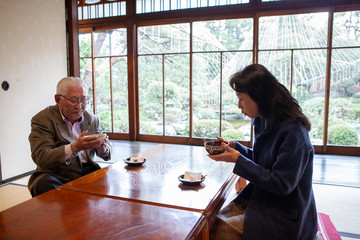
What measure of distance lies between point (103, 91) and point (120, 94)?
48 cm

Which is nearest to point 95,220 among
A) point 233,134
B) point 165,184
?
point 165,184

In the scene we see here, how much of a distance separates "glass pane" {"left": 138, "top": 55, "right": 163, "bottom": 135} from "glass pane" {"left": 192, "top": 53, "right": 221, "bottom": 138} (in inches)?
32.2

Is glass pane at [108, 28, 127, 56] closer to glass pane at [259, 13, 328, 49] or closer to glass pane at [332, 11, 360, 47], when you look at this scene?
glass pane at [259, 13, 328, 49]

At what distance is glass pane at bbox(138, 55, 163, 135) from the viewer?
5.84 m

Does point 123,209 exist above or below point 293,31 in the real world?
below

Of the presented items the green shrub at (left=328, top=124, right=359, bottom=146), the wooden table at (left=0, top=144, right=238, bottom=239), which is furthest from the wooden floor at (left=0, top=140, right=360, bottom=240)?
the wooden table at (left=0, top=144, right=238, bottom=239)

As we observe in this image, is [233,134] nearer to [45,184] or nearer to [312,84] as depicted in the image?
[312,84]

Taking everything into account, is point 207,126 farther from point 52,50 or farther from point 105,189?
point 105,189

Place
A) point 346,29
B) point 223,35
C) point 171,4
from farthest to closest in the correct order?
point 171,4, point 223,35, point 346,29

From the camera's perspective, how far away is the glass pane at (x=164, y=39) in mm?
5520

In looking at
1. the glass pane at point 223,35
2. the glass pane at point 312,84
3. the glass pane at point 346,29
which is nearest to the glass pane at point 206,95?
the glass pane at point 223,35

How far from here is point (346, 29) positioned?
4.62m

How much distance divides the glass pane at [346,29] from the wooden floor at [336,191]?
2.06m

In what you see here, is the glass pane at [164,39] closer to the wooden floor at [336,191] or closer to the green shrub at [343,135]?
the wooden floor at [336,191]
